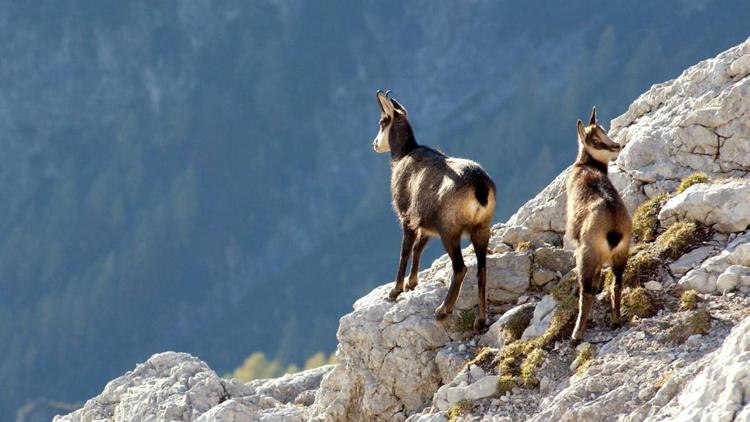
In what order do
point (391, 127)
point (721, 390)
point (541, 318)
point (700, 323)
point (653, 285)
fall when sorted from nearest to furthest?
point (721, 390), point (700, 323), point (653, 285), point (541, 318), point (391, 127)

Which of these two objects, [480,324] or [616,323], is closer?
[616,323]

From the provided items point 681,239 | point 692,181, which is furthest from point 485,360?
point 692,181

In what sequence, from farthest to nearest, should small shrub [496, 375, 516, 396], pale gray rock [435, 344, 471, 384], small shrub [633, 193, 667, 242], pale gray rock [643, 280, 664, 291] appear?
small shrub [633, 193, 667, 242] < pale gray rock [435, 344, 471, 384] < pale gray rock [643, 280, 664, 291] < small shrub [496, 375, 516, 396]

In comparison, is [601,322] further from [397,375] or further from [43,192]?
[43,192]

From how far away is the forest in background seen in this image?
166250 millimetres

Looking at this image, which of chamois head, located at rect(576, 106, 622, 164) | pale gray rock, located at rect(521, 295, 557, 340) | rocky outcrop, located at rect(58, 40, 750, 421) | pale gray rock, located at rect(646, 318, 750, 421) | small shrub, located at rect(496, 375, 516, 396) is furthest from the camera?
chamois head, located at rect(576, 106, 622, 164)

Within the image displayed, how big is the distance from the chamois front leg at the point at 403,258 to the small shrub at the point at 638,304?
3513 mm

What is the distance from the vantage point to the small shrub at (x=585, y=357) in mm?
14859

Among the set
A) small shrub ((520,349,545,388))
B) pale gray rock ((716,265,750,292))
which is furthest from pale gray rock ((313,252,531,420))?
pale gray rock ((716,265,750,292))

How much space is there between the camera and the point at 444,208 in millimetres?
Result: 17547

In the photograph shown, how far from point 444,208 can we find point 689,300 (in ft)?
12.0

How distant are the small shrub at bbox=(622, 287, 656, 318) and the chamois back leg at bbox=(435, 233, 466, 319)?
7.81 feet

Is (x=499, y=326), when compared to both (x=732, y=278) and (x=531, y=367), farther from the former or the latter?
(x=732, y=278)

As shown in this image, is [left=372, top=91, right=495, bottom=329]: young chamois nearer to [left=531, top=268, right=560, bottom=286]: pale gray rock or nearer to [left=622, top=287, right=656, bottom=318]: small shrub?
[left=531, top=268, right=560, bottom=286]: pale gray rock
